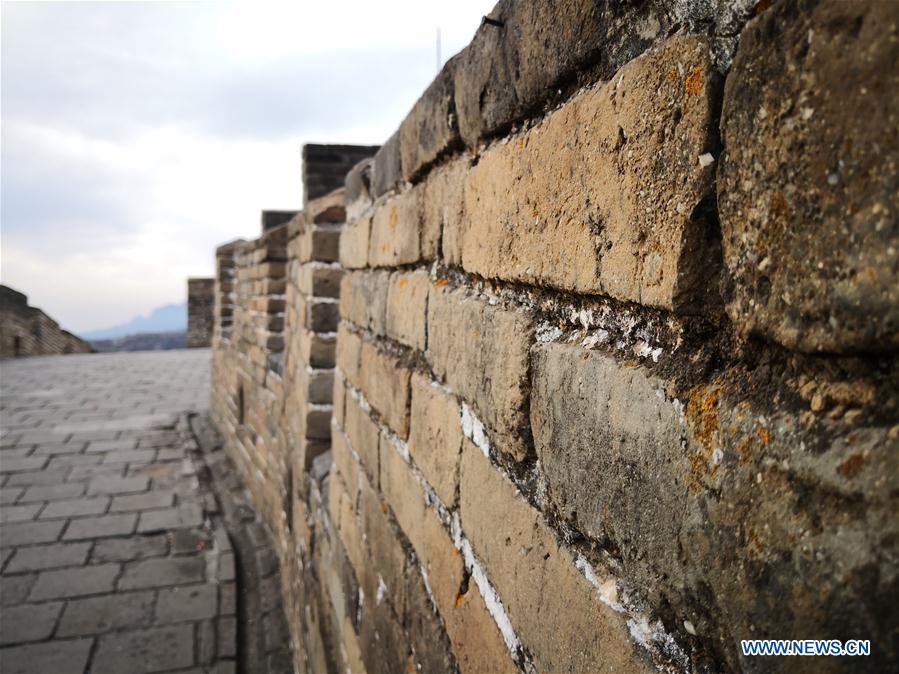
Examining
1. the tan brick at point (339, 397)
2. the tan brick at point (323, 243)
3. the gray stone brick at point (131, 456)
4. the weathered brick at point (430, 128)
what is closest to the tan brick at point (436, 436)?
the weathered brick at point (430, 128)

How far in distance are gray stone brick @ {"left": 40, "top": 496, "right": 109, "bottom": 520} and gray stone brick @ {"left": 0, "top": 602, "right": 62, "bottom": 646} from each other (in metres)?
1.29

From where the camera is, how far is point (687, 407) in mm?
571

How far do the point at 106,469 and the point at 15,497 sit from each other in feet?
2.65

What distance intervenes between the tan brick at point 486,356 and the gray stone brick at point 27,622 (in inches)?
137

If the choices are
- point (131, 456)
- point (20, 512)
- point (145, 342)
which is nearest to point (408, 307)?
point (20, 512)

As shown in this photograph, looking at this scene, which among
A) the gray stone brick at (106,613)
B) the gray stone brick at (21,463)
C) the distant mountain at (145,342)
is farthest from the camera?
the distant mountain at (145,342)

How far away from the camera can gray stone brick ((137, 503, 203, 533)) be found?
473 cm

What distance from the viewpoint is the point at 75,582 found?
396cm

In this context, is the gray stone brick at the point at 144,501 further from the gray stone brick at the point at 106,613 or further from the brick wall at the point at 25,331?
the brick wall at the point at 25,331

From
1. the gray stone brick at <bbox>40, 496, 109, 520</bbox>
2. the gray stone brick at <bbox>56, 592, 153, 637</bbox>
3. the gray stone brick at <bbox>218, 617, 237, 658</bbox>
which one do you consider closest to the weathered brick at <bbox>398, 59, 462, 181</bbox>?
the gray stone brick at <bbox>218, 617, 237, 658</bbox>

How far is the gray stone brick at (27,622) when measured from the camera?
11.2ft

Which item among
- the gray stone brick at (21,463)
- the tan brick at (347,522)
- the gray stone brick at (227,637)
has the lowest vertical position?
the gray stone brick at (227,637)

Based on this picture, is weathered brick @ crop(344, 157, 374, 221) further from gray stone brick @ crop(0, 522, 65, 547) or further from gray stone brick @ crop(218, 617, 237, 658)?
gray stone brick @ crop(0, 522, 65, 547)

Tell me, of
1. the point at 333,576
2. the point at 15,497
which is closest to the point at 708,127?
the point at 333,576
